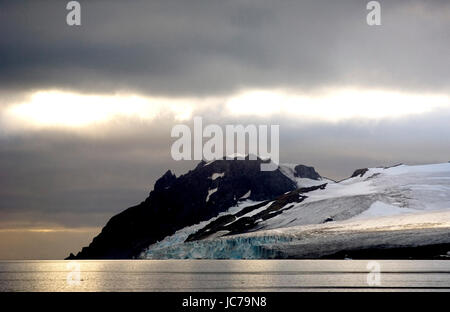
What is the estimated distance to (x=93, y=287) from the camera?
11562 centimetres
